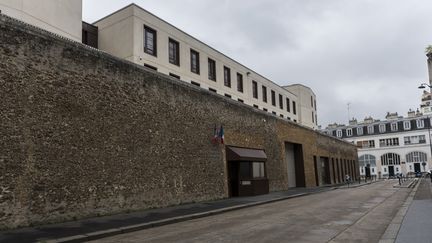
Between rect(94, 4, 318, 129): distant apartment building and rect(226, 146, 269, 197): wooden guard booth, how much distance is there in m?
9.44

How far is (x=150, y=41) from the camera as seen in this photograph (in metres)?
29.2

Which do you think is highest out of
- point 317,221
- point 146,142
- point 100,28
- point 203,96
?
point 100,28

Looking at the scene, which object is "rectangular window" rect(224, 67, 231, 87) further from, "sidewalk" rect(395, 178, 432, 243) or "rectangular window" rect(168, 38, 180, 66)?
"sidewalk" rect(395, 178, 432, 243)

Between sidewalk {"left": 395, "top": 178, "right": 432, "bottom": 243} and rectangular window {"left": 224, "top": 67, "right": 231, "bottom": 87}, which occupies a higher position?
rectangular window {"left": 224, "top": 67, "right": 231, "bottom": 87}

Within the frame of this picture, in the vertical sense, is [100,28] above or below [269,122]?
above

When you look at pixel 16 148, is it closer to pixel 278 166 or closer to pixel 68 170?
pixel 68 170

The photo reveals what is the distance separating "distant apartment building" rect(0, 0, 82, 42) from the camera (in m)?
Result: 21.3

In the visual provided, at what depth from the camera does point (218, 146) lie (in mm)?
22172

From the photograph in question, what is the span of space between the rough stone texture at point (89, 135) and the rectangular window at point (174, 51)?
34.1 ft

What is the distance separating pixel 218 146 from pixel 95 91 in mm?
9446

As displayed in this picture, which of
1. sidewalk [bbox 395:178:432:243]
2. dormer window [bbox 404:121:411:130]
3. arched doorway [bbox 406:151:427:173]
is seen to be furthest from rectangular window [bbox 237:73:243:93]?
dormer window [bbox 404:121:411:130]

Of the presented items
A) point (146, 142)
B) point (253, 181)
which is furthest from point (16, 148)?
point (253, 181)

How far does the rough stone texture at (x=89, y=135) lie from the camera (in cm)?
1146

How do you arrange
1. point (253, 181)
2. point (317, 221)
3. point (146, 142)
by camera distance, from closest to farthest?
point (317, 221) < point (146, 142) < point (253, 181)
